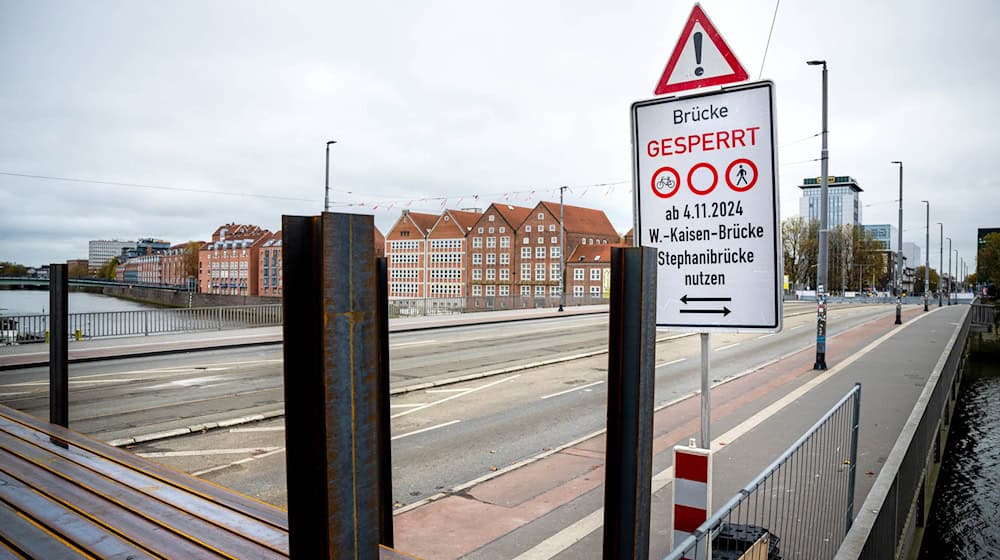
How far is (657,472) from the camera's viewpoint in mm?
7602

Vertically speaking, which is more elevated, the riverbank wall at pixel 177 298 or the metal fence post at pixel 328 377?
the metal fence post at pixel 328 377

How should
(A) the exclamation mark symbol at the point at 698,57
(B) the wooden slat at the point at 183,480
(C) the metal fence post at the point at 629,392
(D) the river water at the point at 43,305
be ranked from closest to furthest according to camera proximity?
1. (C) the metal fence post at the point at 629,392
2. (A) the exclamation mark symbol at the point at 698,57
3. (B) the wooden slat at the point at 183,480
4. (D) the river water at the point at 43,305

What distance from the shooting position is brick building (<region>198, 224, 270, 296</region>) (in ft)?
360

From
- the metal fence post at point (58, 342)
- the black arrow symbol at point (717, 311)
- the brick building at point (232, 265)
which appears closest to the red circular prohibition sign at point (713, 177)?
the black arrow symbol at point (717, 311)

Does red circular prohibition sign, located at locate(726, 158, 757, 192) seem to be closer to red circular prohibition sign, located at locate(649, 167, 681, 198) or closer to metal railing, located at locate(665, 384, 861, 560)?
red circular prohibition sign, located at locate(649, 167, 681, 198)

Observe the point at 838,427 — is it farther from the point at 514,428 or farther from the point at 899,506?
the point at 514,428

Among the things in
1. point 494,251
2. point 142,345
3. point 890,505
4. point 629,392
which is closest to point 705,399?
point 629,392

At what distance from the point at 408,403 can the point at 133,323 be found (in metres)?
16.9

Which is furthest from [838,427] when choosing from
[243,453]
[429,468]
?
[243,453]

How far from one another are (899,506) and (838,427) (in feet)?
2.97

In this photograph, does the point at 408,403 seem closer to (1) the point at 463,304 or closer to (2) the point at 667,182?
(2) the point at 667,182

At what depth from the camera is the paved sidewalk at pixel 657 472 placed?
5.75m

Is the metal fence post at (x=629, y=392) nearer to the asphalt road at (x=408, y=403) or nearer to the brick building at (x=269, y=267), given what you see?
the asphalt road at (x=408, y=403)

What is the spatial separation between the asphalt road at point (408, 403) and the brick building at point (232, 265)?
93459 millimetres
